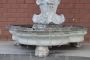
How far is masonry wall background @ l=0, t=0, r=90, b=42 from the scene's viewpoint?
4.61 metres

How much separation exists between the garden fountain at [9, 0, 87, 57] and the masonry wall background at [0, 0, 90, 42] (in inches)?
35.7

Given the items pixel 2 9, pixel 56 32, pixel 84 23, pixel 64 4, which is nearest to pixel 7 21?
pixel 2 9

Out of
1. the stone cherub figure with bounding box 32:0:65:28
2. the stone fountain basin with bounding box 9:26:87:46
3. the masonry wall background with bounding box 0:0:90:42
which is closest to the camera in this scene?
the stone fountain basin with bounding box 9:26:87:46

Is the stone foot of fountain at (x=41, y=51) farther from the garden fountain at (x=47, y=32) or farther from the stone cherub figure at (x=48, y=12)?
the stone cherub figure at (x=48, y=12)

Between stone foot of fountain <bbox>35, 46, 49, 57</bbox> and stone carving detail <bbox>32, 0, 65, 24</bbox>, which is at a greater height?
stone carving detail <bbox>32, 0, 65, 24</bbox>

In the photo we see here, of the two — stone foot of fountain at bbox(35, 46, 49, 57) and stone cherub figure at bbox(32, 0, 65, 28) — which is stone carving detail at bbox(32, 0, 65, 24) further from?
stone foot of fountain at bbox(35, 46, 49, 57)

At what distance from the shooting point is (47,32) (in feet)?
10.8

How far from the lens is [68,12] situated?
15.2 feet

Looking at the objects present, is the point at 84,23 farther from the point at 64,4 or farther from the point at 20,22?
the point at 20,22

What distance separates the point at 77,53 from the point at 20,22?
1.48 metres

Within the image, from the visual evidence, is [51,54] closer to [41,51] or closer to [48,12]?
[41,51]

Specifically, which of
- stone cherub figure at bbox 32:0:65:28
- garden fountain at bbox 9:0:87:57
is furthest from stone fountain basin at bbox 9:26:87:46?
stone cherub figure at bbox 32:0:65:28

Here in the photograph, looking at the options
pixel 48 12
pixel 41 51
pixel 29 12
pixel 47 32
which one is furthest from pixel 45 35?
pixel 29 12

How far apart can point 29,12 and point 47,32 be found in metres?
1.45
